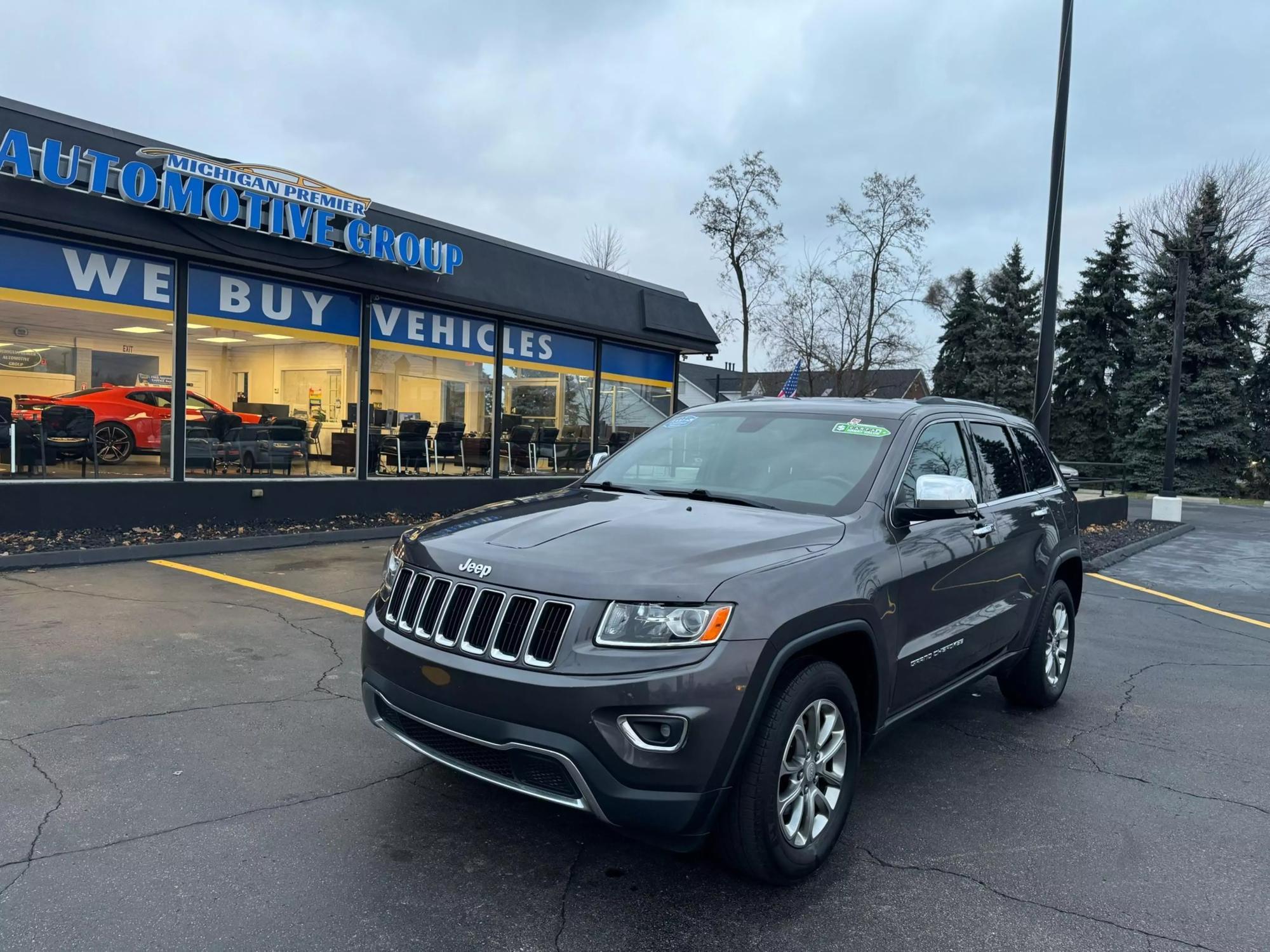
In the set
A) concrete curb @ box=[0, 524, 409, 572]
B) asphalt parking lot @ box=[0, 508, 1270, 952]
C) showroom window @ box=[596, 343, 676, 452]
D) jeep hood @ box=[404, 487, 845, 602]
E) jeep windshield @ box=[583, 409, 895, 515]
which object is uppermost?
showroom window @ box=[596, 343, 676, 452]

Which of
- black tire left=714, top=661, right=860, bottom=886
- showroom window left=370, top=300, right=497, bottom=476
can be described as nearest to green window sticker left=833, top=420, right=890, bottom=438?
black tire left=714, top=661, right=860, bottom=886

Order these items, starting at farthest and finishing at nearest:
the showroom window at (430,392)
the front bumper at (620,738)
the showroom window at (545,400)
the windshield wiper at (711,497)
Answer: the showroom window at (545,400)
the showroom window at (430,392)
the windshield wiper at (711,497)
the front bumper at (620,738)

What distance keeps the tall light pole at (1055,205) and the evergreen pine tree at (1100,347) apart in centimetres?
3097

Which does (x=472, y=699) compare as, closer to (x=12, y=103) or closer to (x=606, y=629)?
(x=606, y=629)

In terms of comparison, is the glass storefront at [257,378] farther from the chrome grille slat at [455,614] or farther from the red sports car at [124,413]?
the chrome grille slat at [455,614]

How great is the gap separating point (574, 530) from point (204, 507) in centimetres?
984

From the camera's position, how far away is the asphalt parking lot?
2896mm

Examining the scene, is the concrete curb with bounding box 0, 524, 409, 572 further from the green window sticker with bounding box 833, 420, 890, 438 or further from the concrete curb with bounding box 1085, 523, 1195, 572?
the concrete curb with bounding box 1085, 523, 1195, 572

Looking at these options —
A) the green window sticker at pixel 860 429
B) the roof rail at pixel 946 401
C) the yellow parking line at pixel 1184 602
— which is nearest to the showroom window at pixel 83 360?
the green window sticker at pixel 860 429

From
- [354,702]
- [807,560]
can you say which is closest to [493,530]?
[807,560]

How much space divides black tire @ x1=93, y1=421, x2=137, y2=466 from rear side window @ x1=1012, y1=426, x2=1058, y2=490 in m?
10.5

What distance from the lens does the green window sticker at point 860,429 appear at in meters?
4.20

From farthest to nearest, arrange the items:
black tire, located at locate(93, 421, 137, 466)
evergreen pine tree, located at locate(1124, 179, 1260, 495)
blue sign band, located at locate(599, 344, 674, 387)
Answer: evergreen pine tree, located at locate(1124, 179, 1260, 495), blue sign band, located at locate(599, 344, 674, 387), black tire, located at locate(93, 421, 137, 466)

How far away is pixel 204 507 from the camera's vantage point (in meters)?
11.6
